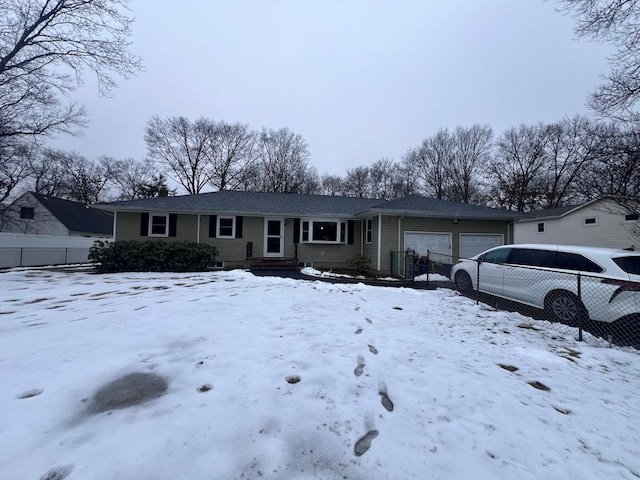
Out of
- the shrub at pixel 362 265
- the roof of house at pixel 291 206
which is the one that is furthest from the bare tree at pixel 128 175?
the shrub at pixel 362 265

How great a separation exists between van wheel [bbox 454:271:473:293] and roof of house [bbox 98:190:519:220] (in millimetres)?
4325

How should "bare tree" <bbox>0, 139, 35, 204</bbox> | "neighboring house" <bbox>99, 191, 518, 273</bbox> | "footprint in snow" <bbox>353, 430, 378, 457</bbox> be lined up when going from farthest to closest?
"bare tree" <bbox>0, 139, 35, 204</bbox> < "neighboring house" <bbox>99, 191, 518, 273</bbox> < "footprint in snow" <bbox>353, 430, 378, 457</bbox>

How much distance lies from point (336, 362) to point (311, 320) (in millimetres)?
1584

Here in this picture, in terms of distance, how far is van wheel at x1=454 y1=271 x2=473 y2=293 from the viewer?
7750mm

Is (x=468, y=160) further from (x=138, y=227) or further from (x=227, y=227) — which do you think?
(x=138, y=227)

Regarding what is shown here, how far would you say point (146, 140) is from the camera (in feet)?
87.1

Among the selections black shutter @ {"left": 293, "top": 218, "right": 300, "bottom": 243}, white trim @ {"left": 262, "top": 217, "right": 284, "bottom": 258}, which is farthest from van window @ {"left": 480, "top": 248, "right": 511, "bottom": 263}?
Answer: white trim @ {"left": 262, "top": 217, "right": 284, "bottom": 258}

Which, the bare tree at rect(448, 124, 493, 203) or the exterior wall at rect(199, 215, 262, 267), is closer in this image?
the exterior wall at rect(199, 215, 262, 267)

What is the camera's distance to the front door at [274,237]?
45.2ft

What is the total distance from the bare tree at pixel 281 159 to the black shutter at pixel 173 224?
641 inches

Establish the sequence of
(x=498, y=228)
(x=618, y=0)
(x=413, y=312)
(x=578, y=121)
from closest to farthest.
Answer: (x=413, y=312) < (x=618, y=0) < (x=498, y=228) < (x=578, y=121)

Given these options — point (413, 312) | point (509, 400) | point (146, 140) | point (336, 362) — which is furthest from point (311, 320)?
point (146, 140)

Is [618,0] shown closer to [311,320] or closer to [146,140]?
[311,320]

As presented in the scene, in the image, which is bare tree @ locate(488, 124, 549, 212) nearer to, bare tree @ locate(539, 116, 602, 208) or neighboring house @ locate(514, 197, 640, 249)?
bare tree @ locate(539, 116, 602, 208)
